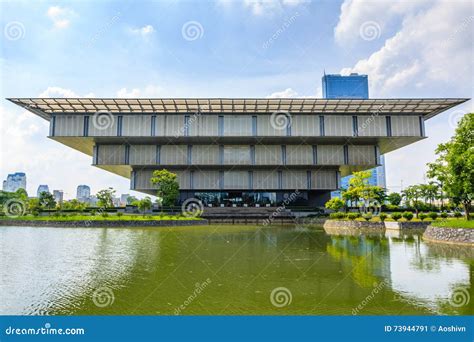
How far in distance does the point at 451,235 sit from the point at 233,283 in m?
15.0

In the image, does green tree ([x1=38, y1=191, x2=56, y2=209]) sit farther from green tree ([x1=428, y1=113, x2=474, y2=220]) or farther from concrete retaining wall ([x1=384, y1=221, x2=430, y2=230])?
green tree ([x1=428, y1=113, x2=474, y2=220])

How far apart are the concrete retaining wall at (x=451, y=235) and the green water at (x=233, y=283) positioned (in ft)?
13.9

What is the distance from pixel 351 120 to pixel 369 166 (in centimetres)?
964

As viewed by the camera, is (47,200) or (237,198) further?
(237,198)

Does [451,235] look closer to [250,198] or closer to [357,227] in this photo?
[357,227]

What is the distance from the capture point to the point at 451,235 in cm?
1731

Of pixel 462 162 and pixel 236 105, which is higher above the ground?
pixel 236 105

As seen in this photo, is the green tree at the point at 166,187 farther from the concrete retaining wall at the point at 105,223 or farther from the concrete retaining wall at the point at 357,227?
the concrete retaining wall at the point at 357,227

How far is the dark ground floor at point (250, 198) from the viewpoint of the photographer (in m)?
51.2

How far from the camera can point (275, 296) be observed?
22.8ft

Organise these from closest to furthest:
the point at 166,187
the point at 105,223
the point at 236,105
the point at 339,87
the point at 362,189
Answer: the point at 105,223, the point at 362,189, the point at 166,187, the point at 236,105, the point at 339,87

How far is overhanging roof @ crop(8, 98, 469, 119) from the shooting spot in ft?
127

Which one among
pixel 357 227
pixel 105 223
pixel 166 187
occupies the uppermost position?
pixel 166 187

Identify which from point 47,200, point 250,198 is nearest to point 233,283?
point 47,200
